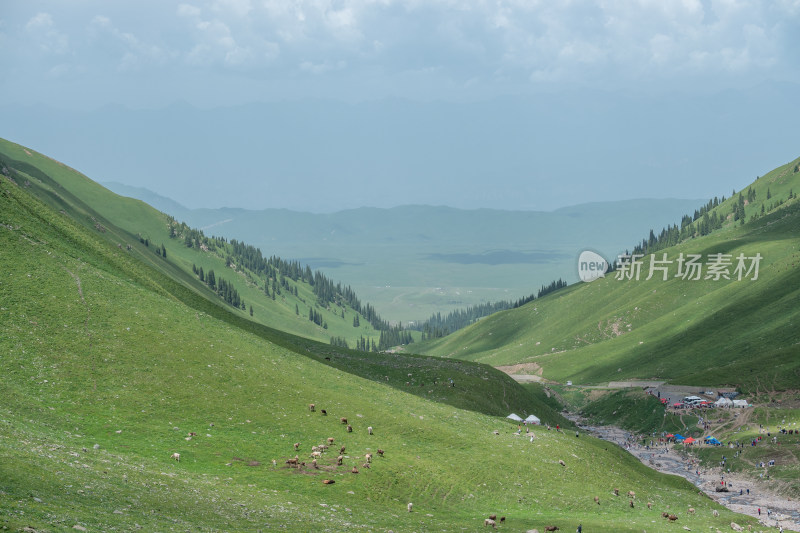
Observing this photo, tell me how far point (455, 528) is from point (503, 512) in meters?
8.28

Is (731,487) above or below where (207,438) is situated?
below

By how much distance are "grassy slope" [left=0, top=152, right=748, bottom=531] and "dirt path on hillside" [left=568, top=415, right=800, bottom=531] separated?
21.2 feet

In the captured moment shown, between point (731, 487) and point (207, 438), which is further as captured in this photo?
point (731, 487)

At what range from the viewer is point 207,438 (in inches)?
1964

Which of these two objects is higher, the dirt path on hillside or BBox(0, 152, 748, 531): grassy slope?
BBox(0, 152, 748, 531): grassy slope

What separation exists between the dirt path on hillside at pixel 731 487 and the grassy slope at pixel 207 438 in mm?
6458

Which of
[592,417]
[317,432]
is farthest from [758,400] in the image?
[317,432]

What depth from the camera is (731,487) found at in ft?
278

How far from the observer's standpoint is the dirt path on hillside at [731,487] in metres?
68.8

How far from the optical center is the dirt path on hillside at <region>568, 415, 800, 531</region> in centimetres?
6881

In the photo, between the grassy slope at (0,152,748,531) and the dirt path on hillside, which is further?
the dirt path on hillside

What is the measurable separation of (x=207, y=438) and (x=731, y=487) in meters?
68.8

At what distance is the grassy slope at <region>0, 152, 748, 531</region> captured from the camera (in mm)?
35438

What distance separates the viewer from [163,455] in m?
45.4
